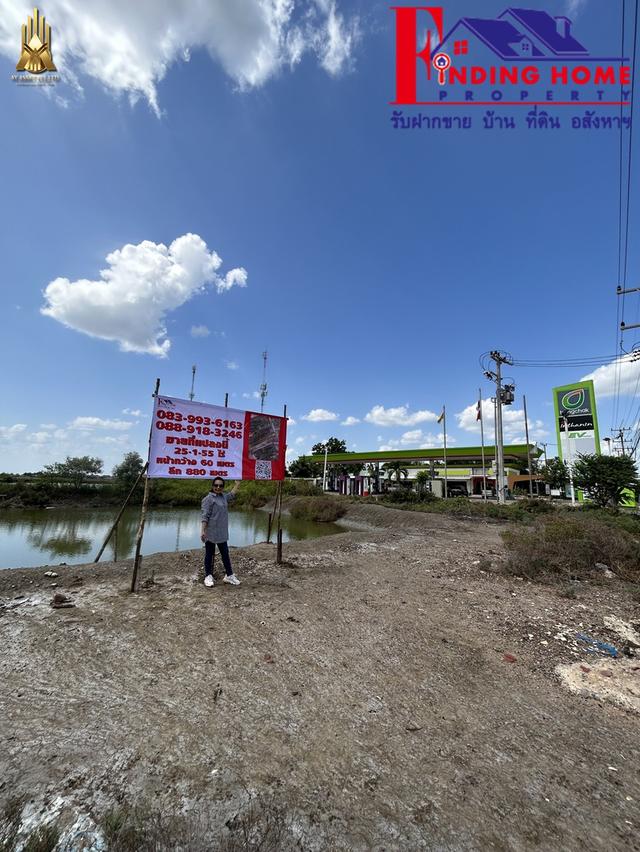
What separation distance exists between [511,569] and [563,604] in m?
1.66

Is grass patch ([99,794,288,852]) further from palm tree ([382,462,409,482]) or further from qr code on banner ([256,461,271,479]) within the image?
palm tree ([382,462,409,482])

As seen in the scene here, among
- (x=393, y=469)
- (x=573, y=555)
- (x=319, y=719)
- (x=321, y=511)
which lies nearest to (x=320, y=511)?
(x=321, y=511)

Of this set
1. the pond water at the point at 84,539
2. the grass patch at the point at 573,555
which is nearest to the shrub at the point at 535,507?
the pond water at the point at 84,539

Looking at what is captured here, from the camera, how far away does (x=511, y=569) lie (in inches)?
284

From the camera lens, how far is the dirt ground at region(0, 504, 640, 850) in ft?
6.15

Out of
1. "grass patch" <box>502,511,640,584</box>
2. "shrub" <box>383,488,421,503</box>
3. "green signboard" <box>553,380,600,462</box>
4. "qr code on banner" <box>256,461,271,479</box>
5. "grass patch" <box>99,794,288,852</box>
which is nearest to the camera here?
"grass patch" <box>99,794,288,852</box>

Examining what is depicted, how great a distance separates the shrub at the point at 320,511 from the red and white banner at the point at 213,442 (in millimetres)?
18488

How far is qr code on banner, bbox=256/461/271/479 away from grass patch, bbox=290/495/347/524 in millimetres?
18471

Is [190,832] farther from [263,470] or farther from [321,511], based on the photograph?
[321,511]

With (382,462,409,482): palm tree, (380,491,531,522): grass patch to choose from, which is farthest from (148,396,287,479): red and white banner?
(382,462,409,482): palm tree

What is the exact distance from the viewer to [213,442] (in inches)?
252

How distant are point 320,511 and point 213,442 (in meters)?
20.4

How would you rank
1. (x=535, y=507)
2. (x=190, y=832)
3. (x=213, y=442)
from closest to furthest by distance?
(x=190, y=832) < (x=213, y=442) < (x=535, y=507)

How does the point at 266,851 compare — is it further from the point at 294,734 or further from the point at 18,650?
the point at 18,650
